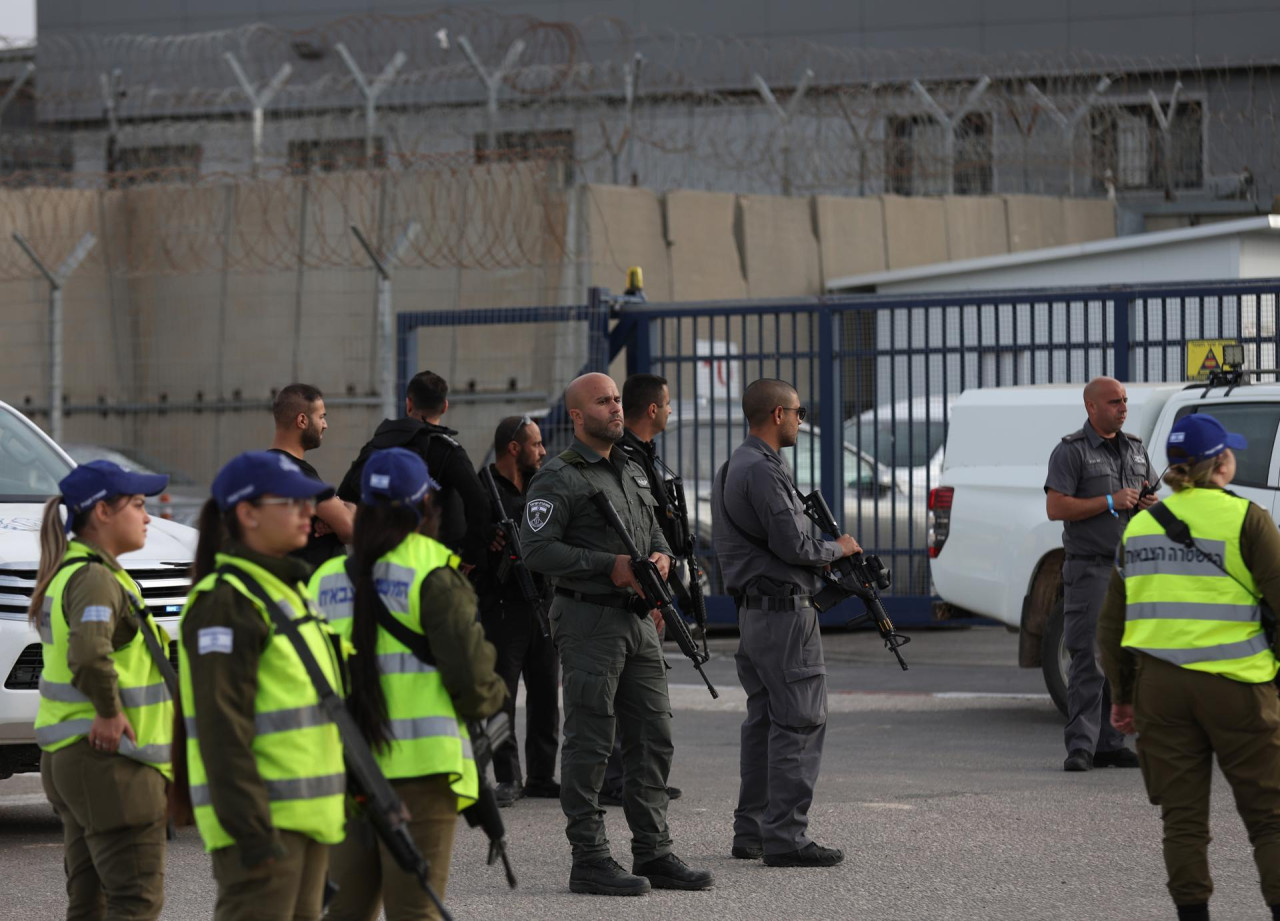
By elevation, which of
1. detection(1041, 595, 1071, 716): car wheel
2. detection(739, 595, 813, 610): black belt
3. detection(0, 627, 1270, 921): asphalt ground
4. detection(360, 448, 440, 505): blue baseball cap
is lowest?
detection(0, 627, 1270, 921): asphalt ground

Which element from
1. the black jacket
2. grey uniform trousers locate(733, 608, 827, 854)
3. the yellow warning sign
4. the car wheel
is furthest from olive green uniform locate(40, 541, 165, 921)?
the yellow warning sign

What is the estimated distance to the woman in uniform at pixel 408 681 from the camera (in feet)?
14.9

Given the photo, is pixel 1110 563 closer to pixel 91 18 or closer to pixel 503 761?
pixel 503 761

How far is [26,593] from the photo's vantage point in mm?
7137

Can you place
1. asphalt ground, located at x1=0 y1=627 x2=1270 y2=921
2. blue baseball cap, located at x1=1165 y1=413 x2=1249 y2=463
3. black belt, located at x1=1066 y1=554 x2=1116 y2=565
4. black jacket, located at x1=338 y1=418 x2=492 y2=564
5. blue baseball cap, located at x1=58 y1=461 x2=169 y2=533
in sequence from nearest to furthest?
blue baseball cap, located at x1=58 y1=461 x2=169 y2=533 < blue baseball cap, located at x1=1165 y1=413 x2=1249 y2=463 < asphalt ground, located at x1=0 y1=627 x2=1270 y2=921 < black jacket, located at x1=338 y1=418 x2=492 y2=564 < black belt, located at x1=1066 y1=554 x2=1116 y2=565

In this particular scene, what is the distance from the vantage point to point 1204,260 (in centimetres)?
1870

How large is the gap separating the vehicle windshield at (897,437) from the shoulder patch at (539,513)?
23.4 feet

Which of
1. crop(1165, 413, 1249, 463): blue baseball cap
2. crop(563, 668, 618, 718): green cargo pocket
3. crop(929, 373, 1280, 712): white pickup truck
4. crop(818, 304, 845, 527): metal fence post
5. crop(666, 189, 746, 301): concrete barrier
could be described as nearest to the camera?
crop(1165, 413, 1249, 463): blue baseball cap


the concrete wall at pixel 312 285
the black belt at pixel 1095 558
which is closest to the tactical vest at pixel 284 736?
the black belt at pixel 1095 558

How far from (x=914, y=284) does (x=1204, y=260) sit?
3645mm

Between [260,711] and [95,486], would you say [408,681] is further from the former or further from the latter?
[95,486]

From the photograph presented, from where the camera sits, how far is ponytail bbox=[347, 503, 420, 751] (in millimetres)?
4535

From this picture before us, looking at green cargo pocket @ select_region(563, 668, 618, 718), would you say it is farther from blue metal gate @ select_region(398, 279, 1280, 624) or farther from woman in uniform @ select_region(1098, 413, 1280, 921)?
blue metal gate @ select_region(398, 279, 1280, 624)

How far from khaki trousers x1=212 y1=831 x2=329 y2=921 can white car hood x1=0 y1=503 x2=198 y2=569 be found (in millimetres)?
2970
